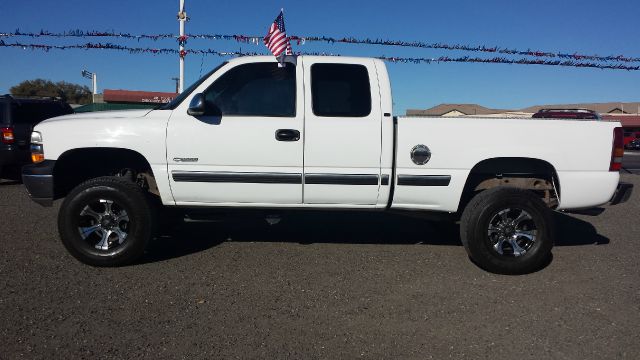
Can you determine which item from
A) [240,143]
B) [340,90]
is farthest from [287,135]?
[340,90]

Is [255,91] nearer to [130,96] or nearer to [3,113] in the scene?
[3,113]

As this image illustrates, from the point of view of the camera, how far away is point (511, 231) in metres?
4.84

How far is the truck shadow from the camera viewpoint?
18.2 feet

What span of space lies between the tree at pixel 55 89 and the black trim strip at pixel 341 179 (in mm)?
52278

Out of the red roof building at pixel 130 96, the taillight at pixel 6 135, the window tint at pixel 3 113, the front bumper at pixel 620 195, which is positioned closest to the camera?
the front bumper at pixel 620 195

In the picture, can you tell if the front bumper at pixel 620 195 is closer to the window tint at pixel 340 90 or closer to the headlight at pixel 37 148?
the window tint at pixel 340 90

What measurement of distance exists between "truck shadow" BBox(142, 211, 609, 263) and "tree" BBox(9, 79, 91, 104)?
5052 cm

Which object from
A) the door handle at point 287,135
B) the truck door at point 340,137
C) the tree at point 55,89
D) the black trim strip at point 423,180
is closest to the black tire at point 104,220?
the door handle at point 287,135

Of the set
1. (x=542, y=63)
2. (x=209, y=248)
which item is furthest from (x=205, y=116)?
(x=542, y=63)

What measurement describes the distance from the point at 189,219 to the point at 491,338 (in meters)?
3.08

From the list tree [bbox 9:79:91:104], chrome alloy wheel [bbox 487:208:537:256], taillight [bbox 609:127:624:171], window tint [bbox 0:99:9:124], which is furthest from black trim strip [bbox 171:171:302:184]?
tree [bbox 9:79:91:104]

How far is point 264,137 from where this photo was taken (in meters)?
4.68

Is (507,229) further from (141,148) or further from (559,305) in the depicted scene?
(141,148)

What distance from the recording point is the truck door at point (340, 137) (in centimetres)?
471
